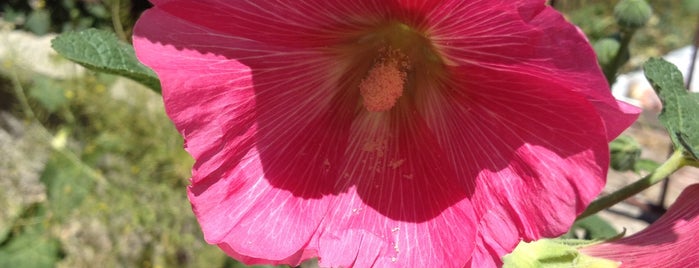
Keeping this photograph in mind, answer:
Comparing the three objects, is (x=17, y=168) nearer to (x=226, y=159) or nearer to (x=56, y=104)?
(x=56, y=104)

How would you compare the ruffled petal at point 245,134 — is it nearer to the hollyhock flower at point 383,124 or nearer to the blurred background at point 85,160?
the hollyhock flower at point 383,124

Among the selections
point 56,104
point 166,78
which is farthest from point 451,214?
point 56,104

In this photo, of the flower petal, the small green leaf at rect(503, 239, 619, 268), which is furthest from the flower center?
the small green leaf at rect(503, 239, 619, 268)

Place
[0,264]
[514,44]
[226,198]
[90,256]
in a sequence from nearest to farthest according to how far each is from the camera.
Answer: [514,44] < [226,198] < [0,264] < [90,256]

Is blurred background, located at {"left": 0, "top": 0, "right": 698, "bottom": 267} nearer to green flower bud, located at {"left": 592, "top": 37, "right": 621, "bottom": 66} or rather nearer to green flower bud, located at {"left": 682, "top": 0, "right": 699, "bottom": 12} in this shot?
green flower bud, located at {"left": 682, "top": 0, "right": 699, "bottom": 12}

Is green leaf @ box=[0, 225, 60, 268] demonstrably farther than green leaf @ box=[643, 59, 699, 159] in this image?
Yes

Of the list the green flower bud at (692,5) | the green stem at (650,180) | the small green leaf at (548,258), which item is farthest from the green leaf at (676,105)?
the green flower bud at (692,5)
